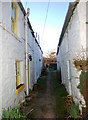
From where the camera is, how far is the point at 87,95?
2.35 meters

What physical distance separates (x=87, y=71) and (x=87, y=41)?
1.12 m

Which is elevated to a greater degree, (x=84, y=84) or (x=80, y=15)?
(x=80, y=15)

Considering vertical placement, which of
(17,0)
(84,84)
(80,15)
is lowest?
(84,84)

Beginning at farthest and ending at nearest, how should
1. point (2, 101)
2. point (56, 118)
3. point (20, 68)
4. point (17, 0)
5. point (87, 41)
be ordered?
point (20, 68)
point (17, 0)
point (56, 118)
point (87, 41)
point (2, 101)

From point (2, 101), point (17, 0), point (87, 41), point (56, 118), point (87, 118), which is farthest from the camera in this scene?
point (17, 0)

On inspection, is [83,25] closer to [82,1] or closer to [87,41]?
[87,41]

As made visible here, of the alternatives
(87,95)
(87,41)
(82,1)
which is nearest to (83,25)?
(87,41)

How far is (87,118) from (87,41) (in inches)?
96.5

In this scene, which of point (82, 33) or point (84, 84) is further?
point (82, 33)

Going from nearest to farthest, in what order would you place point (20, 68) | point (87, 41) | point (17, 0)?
point (87, 41) < point (17, 0) < point (20, 68)

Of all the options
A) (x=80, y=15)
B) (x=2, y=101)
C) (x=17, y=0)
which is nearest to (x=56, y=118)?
(x=2, y=101)

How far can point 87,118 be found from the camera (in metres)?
2.21

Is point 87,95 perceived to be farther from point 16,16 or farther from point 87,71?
point 16,16

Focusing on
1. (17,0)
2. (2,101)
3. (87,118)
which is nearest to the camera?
(87,118)
